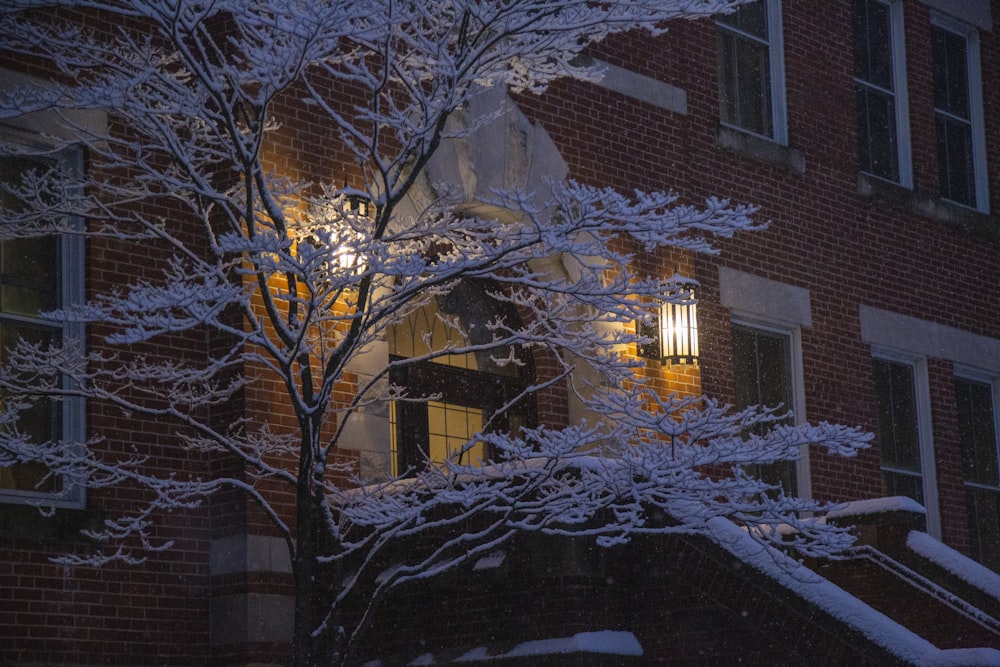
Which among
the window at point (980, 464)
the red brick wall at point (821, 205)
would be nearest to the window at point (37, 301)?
the red brick wall at point (821, 205)

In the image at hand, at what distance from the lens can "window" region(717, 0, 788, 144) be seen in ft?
44.9

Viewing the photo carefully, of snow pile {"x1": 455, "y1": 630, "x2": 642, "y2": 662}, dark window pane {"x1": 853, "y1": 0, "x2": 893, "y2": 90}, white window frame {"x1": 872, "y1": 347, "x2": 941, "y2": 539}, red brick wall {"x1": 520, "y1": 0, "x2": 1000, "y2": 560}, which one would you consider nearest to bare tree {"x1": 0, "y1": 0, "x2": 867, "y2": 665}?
snow pile {"x1": 455, "y1": 630, "x2": 642, "y2": 662}

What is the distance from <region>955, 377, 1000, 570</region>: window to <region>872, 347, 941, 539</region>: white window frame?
0.61m

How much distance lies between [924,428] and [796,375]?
1.80 meters

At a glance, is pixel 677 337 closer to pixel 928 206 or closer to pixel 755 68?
pixel 755 68

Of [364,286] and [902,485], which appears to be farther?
[902,485]

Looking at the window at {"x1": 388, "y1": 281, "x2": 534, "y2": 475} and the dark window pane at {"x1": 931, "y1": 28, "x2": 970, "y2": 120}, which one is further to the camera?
the dark window pane at {"x1": 931, "y1": 28, "x2": 970, "y2": 120}

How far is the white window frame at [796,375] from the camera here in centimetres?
1307

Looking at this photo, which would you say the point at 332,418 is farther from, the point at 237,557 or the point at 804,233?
the point at 804,233

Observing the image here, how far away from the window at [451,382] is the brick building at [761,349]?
0.21 feet

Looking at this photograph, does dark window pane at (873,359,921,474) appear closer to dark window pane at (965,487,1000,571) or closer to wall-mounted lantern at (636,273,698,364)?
dark window pane at (965,487,1000,571)

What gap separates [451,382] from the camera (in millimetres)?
11406

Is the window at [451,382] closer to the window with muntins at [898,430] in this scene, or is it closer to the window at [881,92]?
the window with muntins at [898,430]

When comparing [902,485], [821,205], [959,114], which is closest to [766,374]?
[821,205]
